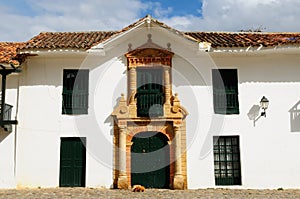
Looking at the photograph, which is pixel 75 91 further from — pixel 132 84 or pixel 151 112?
pixel 151 112

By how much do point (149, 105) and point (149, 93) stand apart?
47 centimetres

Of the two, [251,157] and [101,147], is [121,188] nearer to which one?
[101,147]

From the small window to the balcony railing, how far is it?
7.69ft

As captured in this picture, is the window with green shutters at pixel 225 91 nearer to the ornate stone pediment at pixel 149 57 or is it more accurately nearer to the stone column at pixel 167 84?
the stone column at pixel 167 84

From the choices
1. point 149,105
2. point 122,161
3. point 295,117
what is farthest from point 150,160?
point 295,117

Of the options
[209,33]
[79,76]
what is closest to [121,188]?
[79,76]

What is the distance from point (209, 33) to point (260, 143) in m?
5.53

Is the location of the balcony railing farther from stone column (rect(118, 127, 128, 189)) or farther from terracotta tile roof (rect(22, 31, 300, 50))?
terracotta tile roof (rect(22, 31, 300, 50))

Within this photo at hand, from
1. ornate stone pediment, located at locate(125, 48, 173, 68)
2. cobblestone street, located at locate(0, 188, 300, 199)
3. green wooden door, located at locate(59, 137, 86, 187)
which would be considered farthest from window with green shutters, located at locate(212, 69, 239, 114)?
green wooden door, located at locate(59, 137, 86, 187)

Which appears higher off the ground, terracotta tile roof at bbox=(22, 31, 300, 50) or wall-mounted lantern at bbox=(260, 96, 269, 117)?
terracotta tile roof at bbox=(22, 31, 300, 50)

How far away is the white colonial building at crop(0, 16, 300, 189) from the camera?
11727 mm

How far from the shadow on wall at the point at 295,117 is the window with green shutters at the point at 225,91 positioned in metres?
2.02

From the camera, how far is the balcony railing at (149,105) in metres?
11.8

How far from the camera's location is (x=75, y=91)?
12.3 meters
